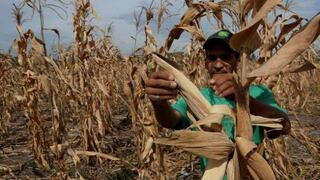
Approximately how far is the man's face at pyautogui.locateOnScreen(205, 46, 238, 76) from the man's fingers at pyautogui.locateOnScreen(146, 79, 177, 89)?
451mm

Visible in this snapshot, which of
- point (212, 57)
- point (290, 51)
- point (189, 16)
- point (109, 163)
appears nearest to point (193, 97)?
point (290, 51)

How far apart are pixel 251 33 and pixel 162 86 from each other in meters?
0.36

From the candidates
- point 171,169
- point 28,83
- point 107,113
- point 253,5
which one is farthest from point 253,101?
point 107,113

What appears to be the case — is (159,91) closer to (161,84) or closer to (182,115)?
(161,84)

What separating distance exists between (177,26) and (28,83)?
3.27 meters

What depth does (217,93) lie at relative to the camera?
5.04 feet

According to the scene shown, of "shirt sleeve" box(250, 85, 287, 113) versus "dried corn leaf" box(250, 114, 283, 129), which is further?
"shirt sleeve" box(250, 85, 287, 113)

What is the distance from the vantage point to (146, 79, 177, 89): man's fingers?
1509mm

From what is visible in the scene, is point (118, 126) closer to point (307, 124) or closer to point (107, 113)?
point (107, 113)

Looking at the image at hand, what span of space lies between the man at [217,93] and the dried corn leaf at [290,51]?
17 cm

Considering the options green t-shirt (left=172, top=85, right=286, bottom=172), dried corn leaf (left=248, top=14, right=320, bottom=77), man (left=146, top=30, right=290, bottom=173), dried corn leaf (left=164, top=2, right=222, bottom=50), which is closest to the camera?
dried corn leaf (left=248, top=14, right=320, bottom=77)

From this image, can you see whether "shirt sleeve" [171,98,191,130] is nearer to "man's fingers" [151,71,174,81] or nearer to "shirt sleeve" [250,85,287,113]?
"shirt sleeve" [250,85,287,113]

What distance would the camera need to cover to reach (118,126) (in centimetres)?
690

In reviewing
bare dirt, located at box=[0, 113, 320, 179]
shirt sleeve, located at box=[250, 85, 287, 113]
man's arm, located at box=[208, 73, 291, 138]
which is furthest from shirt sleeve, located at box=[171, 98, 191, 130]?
bare dirt, located at box=[0, 113, 320, 179]
